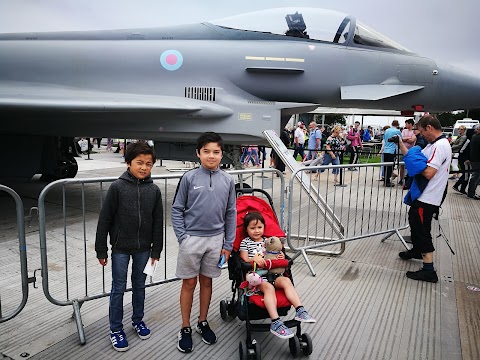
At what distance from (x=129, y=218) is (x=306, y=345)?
151 cm

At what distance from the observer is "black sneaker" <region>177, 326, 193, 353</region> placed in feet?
8.32

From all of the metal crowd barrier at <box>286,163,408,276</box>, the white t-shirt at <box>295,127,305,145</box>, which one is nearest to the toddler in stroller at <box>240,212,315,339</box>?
the metal crowd barrier at <box>286,163,408,276</box>

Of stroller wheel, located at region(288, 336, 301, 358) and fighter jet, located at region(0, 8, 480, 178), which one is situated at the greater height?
fighter jet, located at region(0, 8, 480, 178)

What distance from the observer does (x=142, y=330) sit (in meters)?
2.72

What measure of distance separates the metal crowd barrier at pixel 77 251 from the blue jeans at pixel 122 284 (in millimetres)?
229

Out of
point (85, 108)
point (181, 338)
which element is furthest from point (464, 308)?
point (85, 108)

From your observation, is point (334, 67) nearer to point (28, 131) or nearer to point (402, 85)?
point (402, 85)

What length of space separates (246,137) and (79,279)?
3.37m

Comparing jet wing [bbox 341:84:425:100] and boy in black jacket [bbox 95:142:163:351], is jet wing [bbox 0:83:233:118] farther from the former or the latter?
boy in black jacket [bbox 95:142:163:351]

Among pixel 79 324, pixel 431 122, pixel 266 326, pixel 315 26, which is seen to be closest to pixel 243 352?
pixel 266 326

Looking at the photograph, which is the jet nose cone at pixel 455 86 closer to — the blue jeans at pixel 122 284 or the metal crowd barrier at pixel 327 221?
the metal crowd barrier at pixel 327 221

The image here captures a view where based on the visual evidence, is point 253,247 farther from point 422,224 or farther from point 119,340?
point 422,224

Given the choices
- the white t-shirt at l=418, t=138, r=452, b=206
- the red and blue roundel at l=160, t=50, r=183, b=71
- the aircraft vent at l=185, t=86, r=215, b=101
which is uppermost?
the red and blue roundel at l=160, t=50, r=183, b=71

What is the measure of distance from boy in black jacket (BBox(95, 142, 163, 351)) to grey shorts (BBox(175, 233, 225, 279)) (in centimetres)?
23
